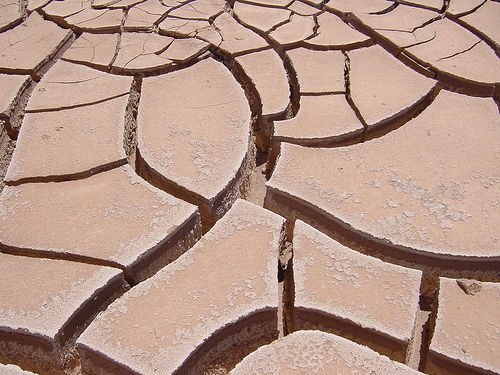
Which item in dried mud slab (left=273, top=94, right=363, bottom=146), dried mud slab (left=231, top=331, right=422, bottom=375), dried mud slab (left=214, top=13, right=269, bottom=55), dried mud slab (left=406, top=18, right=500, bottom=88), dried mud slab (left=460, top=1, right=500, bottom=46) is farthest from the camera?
dried mud slab (left=460, top=1, right=500, bottom=46)

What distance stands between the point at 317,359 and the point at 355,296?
0.77ft

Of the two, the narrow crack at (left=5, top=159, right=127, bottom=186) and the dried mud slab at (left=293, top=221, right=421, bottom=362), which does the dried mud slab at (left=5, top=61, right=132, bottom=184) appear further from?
the dried mud slab at (left=293, top=221, right=421, bottom=362)

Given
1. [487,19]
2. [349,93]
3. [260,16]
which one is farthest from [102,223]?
[487,19]

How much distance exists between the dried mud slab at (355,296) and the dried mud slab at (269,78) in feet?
2.60

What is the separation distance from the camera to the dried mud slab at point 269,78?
6.85 ft

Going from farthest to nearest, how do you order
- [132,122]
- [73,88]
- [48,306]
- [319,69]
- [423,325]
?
1. [319,69]
2. [73,88]
3. [132,122]
4. [423,325]
5. [48,306]

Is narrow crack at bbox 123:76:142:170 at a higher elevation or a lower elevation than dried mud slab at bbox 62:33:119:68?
lower

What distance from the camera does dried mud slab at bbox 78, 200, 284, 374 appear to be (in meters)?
1.25

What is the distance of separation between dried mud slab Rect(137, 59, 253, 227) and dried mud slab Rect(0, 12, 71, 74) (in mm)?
644

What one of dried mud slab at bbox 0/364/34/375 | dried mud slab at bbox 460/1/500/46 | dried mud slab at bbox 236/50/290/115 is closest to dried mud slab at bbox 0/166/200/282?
dried mud slab at bbox 0/364/34/375

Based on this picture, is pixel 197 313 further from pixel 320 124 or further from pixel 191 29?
pixel 191 29

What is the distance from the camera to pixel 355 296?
1378 millimetres

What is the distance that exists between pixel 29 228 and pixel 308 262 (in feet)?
3.05

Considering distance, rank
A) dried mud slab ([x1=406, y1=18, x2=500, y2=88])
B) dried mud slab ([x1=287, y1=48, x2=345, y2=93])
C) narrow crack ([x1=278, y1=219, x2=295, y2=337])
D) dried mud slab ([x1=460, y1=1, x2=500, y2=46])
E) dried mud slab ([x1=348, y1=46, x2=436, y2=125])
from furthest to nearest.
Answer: dried mud slab ([x1=460, y1=1, x2=500, y2=46]) → dried mud slab ([x1=406, y1=18, x2=500, y2=88]) → dried mud slab ([x1=287, y1=48, x2=345, y2=93]) → dried mud slab ([x1=348, y1=46, x2=436, y2=125]) → narrow crack ([x1=278, y1=219, x2=295, y2=337])
